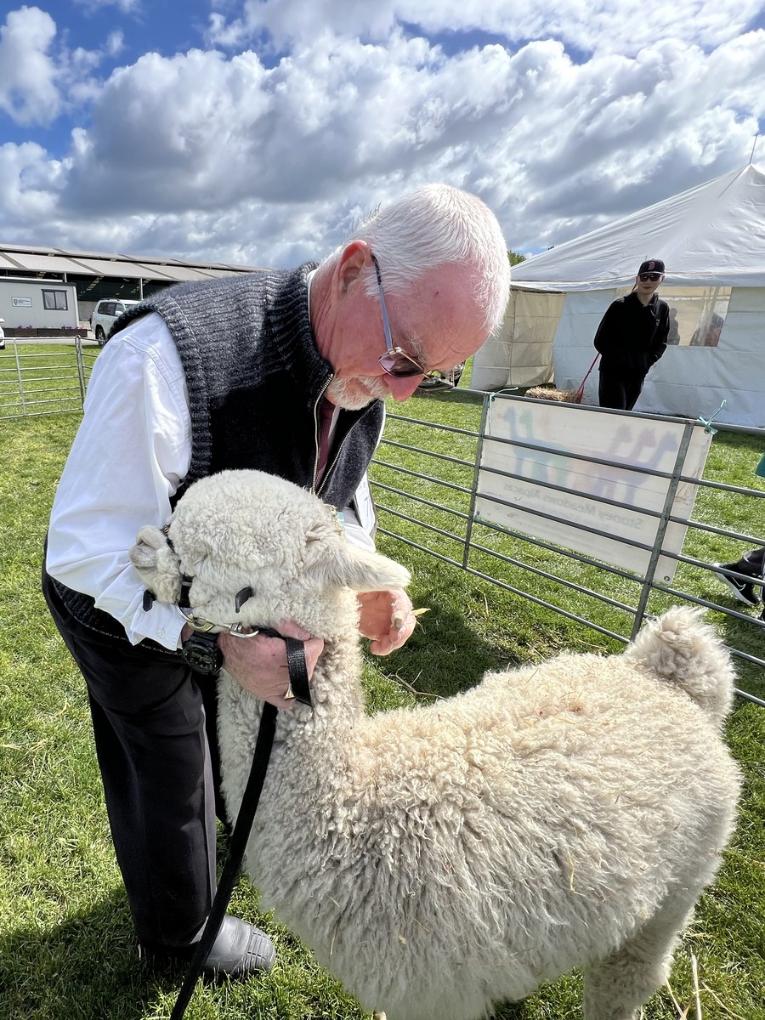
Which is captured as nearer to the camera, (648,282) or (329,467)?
(329,467)

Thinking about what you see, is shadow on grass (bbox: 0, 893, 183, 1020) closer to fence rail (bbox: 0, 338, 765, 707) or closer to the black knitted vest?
the black knitted vest

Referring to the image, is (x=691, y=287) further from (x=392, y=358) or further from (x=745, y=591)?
(x=392, y=358)

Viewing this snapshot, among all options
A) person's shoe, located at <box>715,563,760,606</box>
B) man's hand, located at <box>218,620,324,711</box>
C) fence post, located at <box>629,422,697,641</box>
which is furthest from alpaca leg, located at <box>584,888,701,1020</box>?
person's shoe, located at <box>715,563,760,606</box>

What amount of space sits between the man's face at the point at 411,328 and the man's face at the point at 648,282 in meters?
6.40

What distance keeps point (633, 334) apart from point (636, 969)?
7111 mm

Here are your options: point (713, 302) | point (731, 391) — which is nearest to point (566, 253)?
point (713, 302)

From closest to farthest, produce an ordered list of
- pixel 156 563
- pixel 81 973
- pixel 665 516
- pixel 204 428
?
pixel 156 563
pixel 204 428
pixel 81 973
pixel 665 516

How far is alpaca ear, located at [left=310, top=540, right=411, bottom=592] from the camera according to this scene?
1215 millimetres

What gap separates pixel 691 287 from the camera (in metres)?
11.2

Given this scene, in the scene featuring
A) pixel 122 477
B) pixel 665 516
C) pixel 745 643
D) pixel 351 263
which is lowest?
pixel 745 643

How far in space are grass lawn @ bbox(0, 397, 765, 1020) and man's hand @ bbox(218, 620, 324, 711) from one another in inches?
57.5

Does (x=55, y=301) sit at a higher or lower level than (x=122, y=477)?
higher

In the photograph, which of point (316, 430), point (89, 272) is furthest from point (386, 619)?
point (89, 272)

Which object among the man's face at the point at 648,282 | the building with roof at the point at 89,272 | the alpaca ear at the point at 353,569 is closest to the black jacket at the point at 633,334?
the man's face at the point at 648,282
